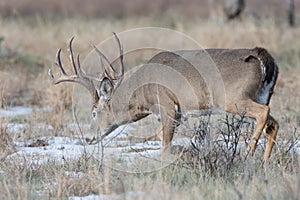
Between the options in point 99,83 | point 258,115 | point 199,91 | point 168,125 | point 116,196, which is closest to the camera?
point 116,196

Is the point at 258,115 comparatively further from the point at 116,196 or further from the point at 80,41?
the point at 80,41

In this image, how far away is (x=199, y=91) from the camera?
901 centimetres

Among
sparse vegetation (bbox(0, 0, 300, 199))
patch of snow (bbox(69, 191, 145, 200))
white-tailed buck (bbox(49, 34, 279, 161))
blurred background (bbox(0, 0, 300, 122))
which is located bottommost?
patch of snow (bbox(69, 191, 145, 200))

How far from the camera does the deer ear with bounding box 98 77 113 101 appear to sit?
9.38m

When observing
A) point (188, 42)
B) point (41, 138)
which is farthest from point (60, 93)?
point (188, 42)

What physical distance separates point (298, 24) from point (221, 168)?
16.0m

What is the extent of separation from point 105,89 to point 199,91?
4.07 feet

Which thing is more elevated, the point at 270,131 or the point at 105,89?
the point at 105,89

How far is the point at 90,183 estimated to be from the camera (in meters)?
6.99

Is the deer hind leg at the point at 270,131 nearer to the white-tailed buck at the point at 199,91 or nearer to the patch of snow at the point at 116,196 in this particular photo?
the white-tailed buck at the point at 199,91

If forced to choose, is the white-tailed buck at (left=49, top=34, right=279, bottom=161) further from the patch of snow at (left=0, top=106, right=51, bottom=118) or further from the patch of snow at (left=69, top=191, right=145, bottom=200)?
the patch of snow at (left=0, top=106, right=51, bottom=118)

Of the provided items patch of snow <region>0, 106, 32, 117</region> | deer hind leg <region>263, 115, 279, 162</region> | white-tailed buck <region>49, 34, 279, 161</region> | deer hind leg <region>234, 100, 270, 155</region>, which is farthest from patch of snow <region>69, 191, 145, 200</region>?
patch of snow <region>0, 106, 32, 117</region>

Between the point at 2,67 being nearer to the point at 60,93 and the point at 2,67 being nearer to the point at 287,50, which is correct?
the point at 60,93

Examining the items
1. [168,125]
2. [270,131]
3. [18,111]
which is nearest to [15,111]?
[18,111]
